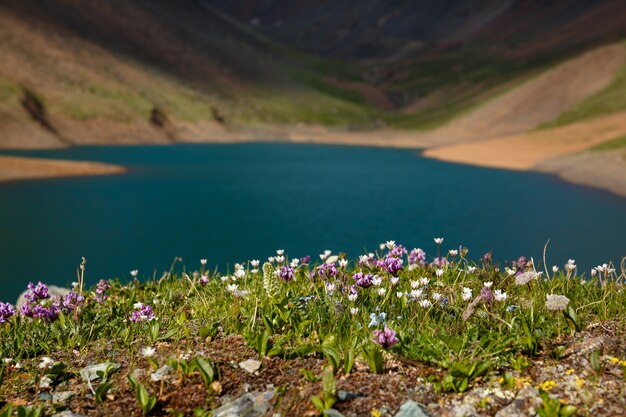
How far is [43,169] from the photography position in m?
55.2

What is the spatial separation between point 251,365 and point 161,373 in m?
0.95

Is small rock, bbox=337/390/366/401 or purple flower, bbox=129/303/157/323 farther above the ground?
purple flower, bbox=129/303/157/323

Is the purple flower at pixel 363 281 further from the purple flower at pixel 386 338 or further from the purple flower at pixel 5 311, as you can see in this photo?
the purple flower at pixel 5 311

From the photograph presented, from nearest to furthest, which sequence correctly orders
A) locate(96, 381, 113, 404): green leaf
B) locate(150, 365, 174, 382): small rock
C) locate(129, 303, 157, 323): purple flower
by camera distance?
locate(96, 381, 113, 404): green leaf < locate(150, 365, 174, 382): small rock < locate(129, 303, 157, 323): purple flower

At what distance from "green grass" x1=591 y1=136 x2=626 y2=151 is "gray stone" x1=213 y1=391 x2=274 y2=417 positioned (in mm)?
62627

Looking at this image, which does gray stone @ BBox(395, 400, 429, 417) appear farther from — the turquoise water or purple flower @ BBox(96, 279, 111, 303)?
the turquoise water

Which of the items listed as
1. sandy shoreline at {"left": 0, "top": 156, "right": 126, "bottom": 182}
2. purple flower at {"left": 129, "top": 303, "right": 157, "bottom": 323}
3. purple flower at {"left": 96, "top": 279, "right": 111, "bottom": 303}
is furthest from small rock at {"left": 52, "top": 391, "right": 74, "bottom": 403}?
sandy shoreline at {"left": 0, "top": 156, "right": 126, "bottom": 182}

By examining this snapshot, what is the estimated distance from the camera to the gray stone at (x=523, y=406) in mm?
5547

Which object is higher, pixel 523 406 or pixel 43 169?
pixel 523 406

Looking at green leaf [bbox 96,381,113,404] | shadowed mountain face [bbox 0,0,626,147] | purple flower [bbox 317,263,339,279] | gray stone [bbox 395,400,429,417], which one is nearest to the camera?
gray stone [bbox 395,400,429,417]

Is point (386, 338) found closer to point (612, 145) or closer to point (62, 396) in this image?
point (62, 396)

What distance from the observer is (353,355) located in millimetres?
6293

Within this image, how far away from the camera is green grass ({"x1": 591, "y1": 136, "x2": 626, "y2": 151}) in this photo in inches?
2391

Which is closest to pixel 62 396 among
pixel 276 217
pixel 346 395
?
pixel 346 395
